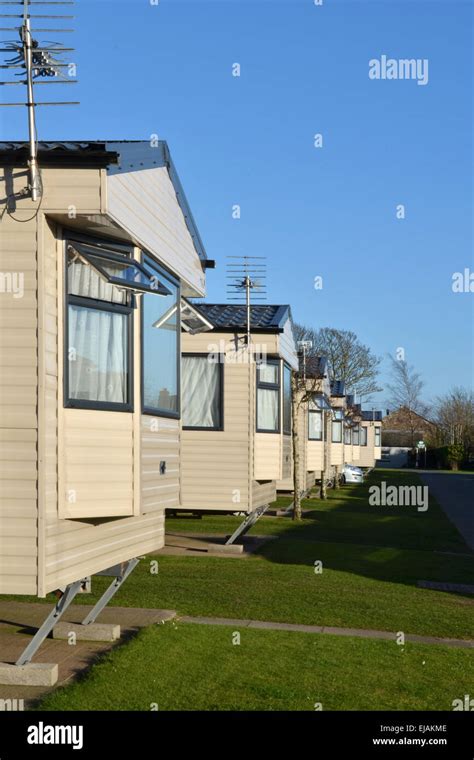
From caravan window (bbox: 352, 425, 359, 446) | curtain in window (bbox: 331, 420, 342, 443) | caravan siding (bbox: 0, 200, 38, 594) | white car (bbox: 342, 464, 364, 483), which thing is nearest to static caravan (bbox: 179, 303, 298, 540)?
caravan siding (bbox: 0, 200, 38, 594)

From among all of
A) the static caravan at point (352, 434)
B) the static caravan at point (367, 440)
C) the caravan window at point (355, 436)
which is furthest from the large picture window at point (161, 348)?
the static caravan at point (367, 440)

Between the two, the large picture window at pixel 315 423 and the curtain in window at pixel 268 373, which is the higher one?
the curtain in window at pixel 268 373

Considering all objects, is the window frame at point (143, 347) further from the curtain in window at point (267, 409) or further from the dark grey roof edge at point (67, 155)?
the curtain in window at point (267, 409)

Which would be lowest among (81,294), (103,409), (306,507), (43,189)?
(306,507)

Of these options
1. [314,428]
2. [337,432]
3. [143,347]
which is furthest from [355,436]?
[143,347]

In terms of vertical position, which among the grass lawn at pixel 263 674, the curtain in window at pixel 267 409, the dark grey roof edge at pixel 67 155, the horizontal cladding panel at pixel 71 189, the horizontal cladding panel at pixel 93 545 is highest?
the dark grey roof edge at pixel 67 155

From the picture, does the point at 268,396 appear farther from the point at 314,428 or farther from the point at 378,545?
the point at 314,428

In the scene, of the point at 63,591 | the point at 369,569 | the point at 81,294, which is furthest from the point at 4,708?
the point at 369,569

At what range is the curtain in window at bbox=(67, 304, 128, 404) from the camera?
23.2 ft

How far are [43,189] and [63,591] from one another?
299cm

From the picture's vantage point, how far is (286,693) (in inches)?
289

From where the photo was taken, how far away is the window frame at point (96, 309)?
6941mm

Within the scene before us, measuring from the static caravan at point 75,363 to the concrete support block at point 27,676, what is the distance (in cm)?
57
